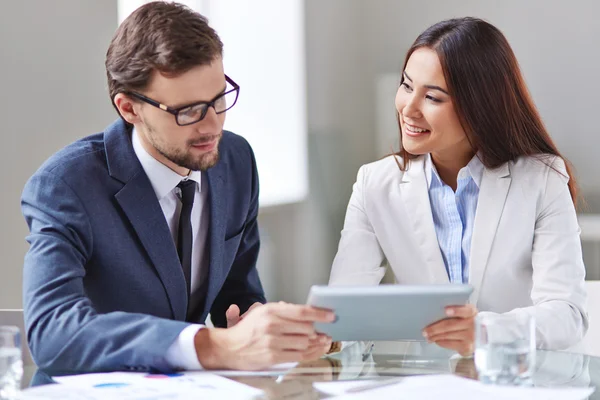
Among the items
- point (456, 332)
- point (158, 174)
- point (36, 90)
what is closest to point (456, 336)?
point (456, 332)

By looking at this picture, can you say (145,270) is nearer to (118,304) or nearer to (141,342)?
(118,304)

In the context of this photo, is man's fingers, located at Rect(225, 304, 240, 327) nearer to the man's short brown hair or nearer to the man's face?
the man's face

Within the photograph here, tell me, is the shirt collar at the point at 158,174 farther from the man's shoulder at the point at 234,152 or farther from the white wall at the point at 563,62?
the white wall at the point at 563,62

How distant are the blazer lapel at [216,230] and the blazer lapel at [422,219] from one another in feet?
1.82

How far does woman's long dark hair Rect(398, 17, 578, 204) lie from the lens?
2178 millimetres

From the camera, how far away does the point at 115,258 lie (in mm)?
1767

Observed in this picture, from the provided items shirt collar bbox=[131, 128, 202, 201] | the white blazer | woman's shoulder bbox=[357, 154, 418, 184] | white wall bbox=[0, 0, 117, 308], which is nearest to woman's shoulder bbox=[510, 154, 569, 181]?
the white blazer

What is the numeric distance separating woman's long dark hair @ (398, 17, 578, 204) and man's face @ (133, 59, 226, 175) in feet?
2.16

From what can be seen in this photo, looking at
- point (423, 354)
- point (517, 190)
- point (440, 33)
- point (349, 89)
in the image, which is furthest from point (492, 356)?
point (349, 89)

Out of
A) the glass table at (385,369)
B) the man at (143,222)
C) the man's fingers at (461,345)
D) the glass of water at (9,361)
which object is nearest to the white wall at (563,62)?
the man at (143,222)

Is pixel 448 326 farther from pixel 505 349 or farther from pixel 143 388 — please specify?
pixel 143 388

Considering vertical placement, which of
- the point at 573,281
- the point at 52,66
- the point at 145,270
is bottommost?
the point at 573,281

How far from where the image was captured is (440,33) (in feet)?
7.27

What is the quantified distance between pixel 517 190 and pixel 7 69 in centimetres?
148
